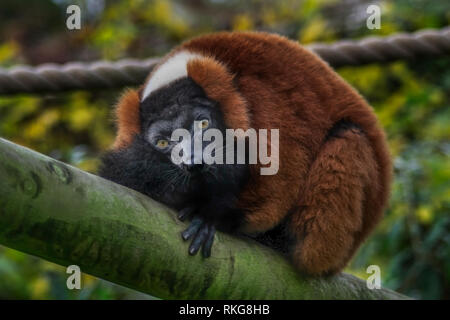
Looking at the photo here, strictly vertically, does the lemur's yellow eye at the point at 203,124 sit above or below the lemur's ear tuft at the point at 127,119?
below

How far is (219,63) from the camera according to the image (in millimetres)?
2568

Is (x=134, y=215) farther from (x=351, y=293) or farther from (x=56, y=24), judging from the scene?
(x=56, y=24)

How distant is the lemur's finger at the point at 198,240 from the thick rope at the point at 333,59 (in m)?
→ 1.68

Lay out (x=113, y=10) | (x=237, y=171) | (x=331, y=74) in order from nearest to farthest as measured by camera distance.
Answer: (x=237, y=171) → (x=331, y=74) → (x=113, y=10)

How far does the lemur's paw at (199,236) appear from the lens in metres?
2.03

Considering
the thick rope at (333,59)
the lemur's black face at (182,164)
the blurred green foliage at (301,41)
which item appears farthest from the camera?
the blurred green foliage at (301,41)

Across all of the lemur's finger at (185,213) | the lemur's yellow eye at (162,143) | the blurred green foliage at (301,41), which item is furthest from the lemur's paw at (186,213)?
the blurred green foliage at (301,41)

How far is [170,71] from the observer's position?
257cm

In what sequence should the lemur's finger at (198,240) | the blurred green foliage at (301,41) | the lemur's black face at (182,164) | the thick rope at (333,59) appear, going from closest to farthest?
the lemur's finger at (198,240) → the lemur's black face at (182,164) → the thick rope at (333,59) → the blurred green foliage at (301,41)

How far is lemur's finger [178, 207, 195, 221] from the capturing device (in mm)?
2129

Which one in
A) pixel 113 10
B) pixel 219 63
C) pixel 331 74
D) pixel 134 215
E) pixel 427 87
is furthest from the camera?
pixel 113 10

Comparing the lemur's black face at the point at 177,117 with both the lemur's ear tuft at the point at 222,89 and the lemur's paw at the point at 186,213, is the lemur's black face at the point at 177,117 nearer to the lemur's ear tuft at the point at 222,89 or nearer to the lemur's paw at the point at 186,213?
the lemur's ear tuft at the point at 222,89

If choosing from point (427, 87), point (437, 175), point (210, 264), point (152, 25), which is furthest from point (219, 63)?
point (152, 25)
